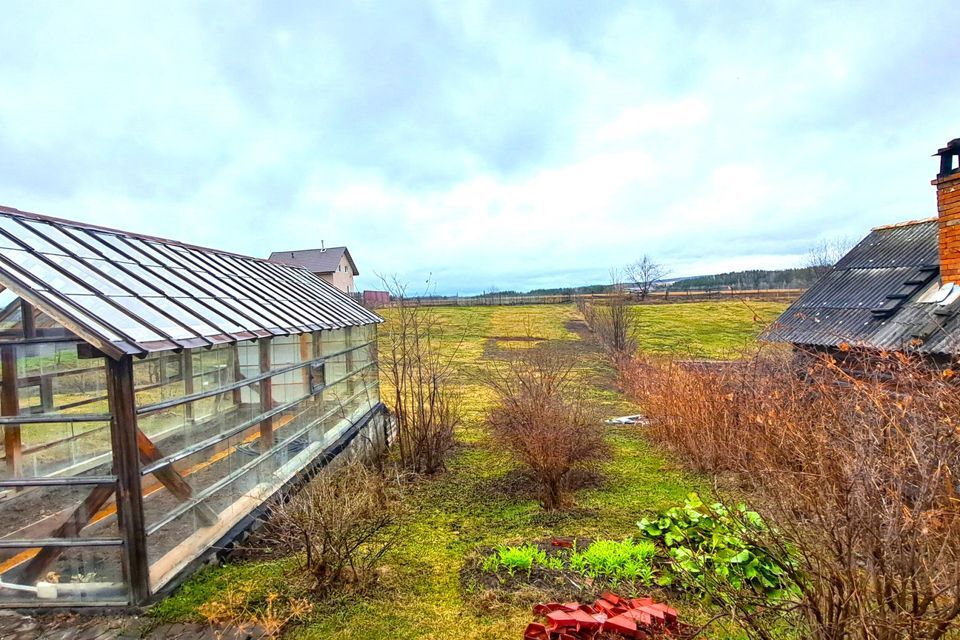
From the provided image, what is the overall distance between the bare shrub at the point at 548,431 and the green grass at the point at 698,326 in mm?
15912

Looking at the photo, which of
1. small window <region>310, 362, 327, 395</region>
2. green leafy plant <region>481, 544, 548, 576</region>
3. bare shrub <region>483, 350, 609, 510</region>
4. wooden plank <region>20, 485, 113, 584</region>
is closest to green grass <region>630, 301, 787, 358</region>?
bare shrub <region>483, 350, 609, 510</region>

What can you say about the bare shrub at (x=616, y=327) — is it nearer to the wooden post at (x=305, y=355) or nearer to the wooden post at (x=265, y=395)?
the wooden post at (x=305, y=355)

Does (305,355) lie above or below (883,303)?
below

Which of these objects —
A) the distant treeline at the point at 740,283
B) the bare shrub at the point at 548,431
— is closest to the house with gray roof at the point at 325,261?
the distant treeline at the point at 740,283

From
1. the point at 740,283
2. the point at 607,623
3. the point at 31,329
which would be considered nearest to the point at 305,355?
the point at 31,329

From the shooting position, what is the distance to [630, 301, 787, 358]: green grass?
89.4 ft

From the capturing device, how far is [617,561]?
5488mm

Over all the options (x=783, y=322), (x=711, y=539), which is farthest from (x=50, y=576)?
(x=783, y=322)

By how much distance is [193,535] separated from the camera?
18.1 ft

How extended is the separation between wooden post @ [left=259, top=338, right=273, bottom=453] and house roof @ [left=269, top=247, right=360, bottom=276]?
33416mm

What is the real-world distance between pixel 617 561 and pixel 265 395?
5.04m

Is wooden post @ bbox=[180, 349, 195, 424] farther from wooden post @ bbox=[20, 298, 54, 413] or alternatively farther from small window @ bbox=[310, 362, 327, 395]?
small window @ bbox=[310, 362, 327, 395]

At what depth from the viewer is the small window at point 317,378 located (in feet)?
27.9

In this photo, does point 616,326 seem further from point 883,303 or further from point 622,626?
point 622,626
